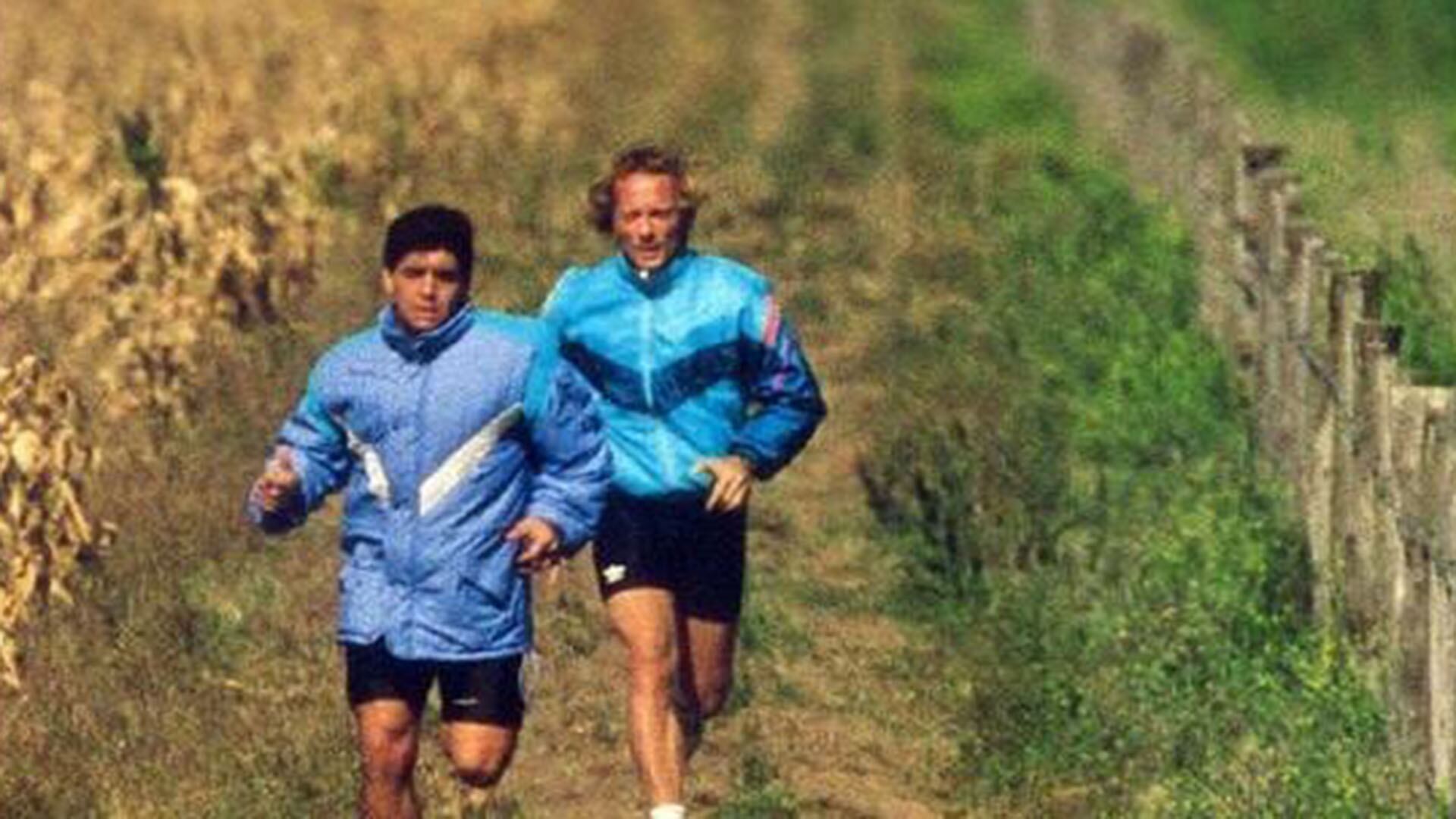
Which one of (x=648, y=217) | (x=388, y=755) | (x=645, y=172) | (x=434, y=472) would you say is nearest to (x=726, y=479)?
(x=648, y=217)

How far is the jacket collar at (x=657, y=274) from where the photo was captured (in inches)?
468

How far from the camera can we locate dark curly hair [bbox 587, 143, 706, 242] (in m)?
11.7

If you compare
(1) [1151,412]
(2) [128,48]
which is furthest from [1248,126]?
(2) [128,48]

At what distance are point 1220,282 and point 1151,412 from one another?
145 centimetres

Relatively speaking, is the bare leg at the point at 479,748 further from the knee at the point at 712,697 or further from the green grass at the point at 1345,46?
the green grass at the point at 1345,46

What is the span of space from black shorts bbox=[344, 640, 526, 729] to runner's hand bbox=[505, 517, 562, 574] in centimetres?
22

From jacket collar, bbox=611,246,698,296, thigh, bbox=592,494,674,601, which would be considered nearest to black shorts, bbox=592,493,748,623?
thigh, bbox=592,494,674,601

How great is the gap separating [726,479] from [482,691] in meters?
1.10

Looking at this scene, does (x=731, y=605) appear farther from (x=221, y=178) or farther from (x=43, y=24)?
(x=43, y=24)

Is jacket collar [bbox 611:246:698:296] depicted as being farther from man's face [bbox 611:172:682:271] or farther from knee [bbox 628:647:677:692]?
knee [bbox 628:647:677:692]

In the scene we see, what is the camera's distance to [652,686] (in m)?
11.9

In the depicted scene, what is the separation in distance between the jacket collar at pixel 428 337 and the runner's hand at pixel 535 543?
421 mm

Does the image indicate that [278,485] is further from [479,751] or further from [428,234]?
[479,751]

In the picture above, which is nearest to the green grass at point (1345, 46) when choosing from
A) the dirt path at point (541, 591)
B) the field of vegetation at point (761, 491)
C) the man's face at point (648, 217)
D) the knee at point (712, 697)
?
the field of vegetation at point (761, 491)
